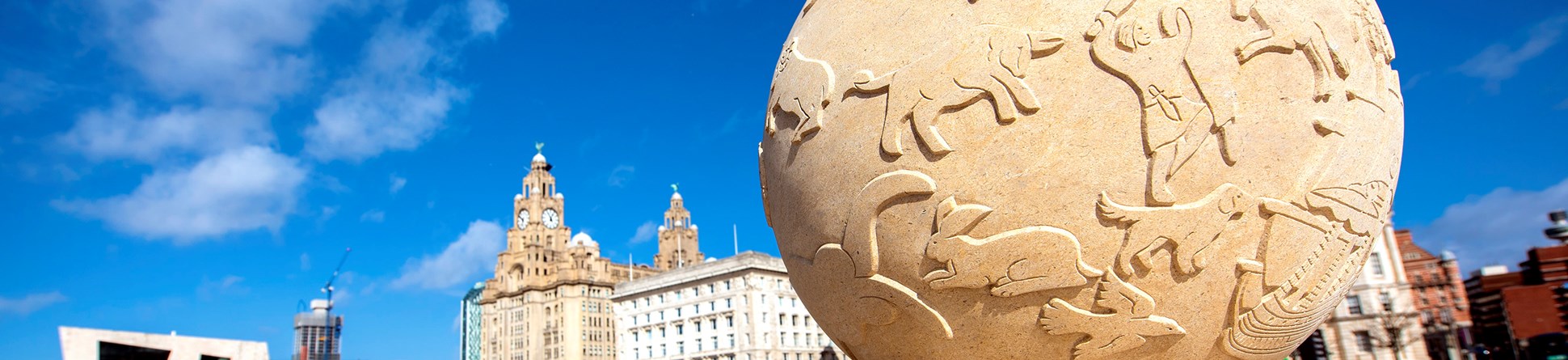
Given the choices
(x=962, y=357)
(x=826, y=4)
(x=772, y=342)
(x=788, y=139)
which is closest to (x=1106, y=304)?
(x=962, y=357)

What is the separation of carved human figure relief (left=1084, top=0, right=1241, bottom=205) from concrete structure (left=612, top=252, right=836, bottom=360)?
55419mm

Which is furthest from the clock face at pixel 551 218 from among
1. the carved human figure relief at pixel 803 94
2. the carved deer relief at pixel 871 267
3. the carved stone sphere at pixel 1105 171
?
the carved stone sphere at pixel 1105 171

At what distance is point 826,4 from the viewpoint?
7.38 metres

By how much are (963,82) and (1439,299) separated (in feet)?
110

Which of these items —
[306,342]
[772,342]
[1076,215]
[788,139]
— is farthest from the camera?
[306,342]

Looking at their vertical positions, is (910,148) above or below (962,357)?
above

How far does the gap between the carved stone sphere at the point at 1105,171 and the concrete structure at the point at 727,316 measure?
179 feet

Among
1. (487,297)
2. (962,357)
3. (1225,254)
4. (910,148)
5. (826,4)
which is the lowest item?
(962,357)

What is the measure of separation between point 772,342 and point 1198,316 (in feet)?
187

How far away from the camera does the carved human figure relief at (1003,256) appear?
559 centimetres

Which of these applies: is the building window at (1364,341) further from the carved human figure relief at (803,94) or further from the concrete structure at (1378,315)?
the carved human figure relief at (803,94)

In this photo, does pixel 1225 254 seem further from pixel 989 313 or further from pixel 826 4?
pixel 826 4

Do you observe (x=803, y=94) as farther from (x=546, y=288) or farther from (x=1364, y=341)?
(x=546, y=288)

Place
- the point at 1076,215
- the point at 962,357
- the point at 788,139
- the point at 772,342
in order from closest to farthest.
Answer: the point at 1076,215, the point at 962,357, the point at 788,139, the point at 772,342
